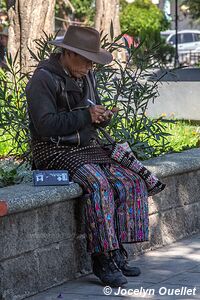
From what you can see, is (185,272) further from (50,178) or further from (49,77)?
(49,77)

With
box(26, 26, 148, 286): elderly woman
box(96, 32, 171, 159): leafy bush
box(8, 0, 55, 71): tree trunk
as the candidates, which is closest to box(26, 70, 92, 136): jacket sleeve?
box(26, 26, 148, 286): elderly woman

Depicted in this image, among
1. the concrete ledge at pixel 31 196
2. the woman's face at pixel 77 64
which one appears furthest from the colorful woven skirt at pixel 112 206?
the woman's face at pixel 77 64

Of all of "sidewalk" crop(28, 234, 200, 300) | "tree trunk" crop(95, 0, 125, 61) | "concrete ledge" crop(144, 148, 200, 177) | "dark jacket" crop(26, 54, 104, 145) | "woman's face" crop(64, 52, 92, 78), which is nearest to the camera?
"sidewalk" crop(28, 234, 200, 300)

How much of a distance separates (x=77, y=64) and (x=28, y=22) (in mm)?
5027

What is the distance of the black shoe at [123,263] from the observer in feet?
19.5

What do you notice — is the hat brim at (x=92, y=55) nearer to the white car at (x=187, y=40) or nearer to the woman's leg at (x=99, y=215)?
the woman's leg at (x=99, y=215)

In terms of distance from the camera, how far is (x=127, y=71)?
7.64 metres

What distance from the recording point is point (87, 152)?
20.1 feet

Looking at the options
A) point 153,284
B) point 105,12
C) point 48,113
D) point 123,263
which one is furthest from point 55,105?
point 105,12

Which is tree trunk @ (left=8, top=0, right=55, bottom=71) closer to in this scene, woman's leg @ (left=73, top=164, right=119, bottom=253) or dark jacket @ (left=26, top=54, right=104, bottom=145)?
dark jacket @ (left=26, top=54, right=104, bottom=145)

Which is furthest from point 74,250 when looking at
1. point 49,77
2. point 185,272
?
point 49,77

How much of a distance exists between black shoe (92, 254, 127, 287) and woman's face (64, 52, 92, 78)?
1184 millimetres

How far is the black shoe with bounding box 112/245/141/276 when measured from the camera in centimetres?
A: 596

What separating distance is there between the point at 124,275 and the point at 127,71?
2121mm
